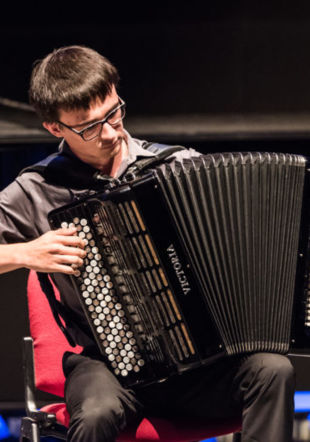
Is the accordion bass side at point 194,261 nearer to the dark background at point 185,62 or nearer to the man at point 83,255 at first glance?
the man at point 83,255

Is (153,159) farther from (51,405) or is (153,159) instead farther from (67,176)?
(51,405)

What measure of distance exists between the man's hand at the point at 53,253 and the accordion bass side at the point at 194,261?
0.03 metres

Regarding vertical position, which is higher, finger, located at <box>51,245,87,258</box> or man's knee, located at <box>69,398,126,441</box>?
finger, located at <box>51,245,87,258</box>

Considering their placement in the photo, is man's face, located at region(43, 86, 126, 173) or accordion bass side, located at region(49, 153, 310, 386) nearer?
accordion bass side, located at region(49, 153, 310, 386)

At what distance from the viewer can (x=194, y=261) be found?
207cm

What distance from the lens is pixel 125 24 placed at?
3.60 m

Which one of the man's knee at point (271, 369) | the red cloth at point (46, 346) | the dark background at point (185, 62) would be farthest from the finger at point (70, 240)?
the dark background at point (185, 62)

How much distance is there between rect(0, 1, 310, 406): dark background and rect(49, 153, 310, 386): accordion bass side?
1.58m

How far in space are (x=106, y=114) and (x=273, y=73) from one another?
162 cm

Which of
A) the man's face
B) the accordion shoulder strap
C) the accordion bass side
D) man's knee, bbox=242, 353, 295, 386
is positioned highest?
the man's face

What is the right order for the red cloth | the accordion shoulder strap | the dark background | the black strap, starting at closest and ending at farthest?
the accordion shoulder strap < the black strap < the red cloth < the dark background

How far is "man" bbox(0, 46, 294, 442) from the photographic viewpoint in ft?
6.64

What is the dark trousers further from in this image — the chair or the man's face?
the man's face

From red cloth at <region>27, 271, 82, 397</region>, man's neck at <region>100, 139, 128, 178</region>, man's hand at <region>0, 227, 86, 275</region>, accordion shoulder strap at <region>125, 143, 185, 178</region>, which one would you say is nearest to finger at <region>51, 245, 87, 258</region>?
man's hand at <region>0, 227, 86, 275</region>
